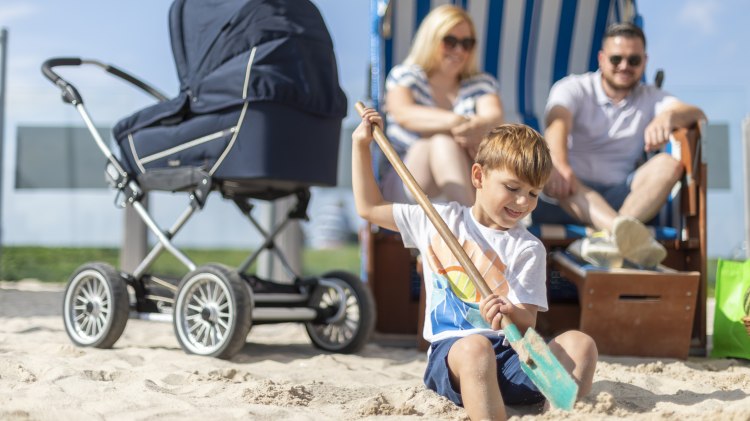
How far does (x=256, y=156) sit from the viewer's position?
10.2 feet

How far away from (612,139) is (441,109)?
2.66ft

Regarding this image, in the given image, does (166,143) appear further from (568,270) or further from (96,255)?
(96,255)

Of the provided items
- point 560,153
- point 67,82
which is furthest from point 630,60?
point 67,82

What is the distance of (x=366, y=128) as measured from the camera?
7.39 feet

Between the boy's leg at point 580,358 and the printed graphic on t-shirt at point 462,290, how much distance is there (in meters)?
0.20

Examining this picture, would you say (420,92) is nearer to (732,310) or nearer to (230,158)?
(230,158)

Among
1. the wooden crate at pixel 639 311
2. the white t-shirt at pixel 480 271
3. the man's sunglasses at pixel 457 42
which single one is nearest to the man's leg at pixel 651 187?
the wooden crate at pixel 639 311

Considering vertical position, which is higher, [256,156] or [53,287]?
[256,156]

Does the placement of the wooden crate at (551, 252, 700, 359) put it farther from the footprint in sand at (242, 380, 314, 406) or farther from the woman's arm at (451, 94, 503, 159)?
the footprint in sand at (242, 380, 314, 406)

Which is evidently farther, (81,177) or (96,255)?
(96,255)

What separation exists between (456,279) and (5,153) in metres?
5.91

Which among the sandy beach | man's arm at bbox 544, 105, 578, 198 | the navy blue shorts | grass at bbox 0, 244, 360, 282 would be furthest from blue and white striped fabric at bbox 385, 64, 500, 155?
→ grass at bbox 0, 244, 360, 282

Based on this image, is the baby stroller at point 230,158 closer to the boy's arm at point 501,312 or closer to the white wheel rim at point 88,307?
the white wheel rim at point 88,307

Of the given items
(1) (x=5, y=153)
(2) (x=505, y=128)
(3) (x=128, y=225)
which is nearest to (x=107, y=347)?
(2) (x=505, y=128)
